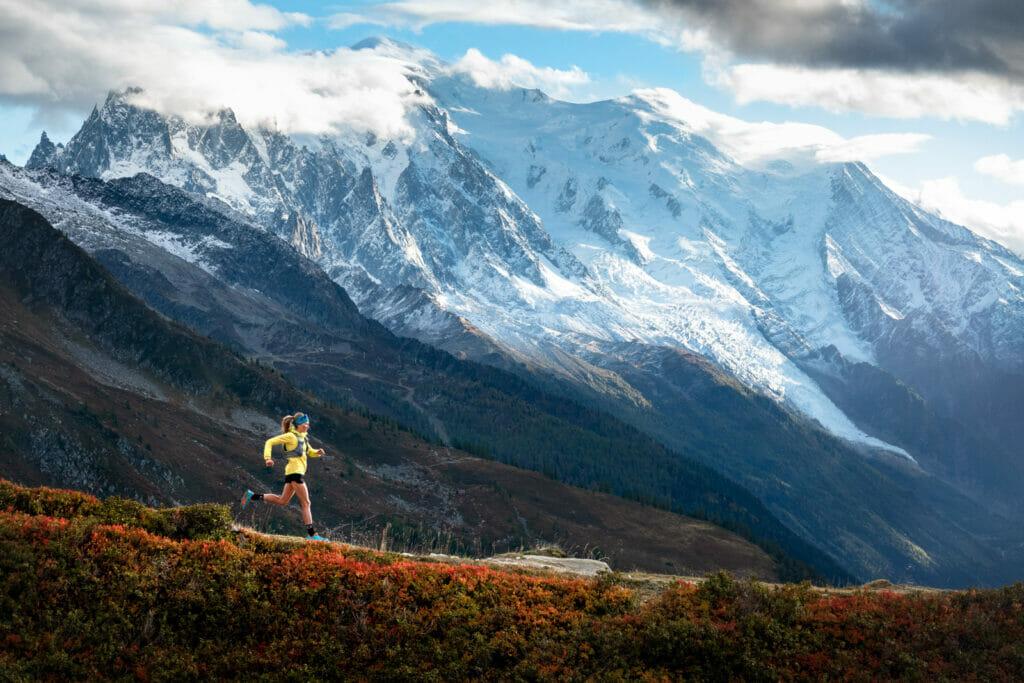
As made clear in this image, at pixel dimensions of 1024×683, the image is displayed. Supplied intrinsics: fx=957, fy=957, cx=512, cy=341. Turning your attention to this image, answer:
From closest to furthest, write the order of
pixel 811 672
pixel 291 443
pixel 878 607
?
pixel 811 672 < pixel 878 607 < pixel 291 443

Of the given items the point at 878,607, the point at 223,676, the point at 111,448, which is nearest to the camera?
the point at 223,676

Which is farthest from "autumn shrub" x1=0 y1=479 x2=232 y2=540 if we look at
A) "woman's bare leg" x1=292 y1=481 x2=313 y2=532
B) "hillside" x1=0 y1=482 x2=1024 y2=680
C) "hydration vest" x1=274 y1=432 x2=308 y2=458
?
"hydration vest" x1=274 y1=432 x2=308 y2=458

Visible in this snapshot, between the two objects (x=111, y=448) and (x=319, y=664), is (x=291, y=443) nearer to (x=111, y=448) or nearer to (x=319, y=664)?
(x=319, y=664)

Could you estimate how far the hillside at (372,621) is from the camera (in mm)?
27953

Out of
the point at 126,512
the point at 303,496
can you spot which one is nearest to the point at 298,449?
the point at 303,496

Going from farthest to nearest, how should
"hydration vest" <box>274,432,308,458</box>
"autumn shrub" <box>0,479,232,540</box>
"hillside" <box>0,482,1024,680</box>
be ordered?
"hydration vest" <box>274,432,308,458</box> < "autumn shrub" <box>0,479,232,540</box> < "hillside" <box>0,482,1024,680</box>

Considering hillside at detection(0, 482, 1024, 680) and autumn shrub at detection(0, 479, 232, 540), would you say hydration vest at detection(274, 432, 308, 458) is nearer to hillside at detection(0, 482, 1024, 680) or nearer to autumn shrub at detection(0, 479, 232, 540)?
autumn shrub at detection(0, 479, 232, 540)

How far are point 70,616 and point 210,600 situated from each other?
3975 millimetres

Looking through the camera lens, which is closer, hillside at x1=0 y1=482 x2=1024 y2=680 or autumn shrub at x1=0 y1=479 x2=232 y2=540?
hillside at x1=0 y1=482 x2=1024 y2=680

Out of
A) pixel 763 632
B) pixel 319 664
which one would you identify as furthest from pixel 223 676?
pixel 763 632

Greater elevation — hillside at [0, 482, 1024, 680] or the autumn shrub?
the autumn shrub

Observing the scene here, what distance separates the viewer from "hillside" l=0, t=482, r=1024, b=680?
1101 inches

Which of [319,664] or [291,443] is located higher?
[291,443]

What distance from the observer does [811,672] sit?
2948cm
